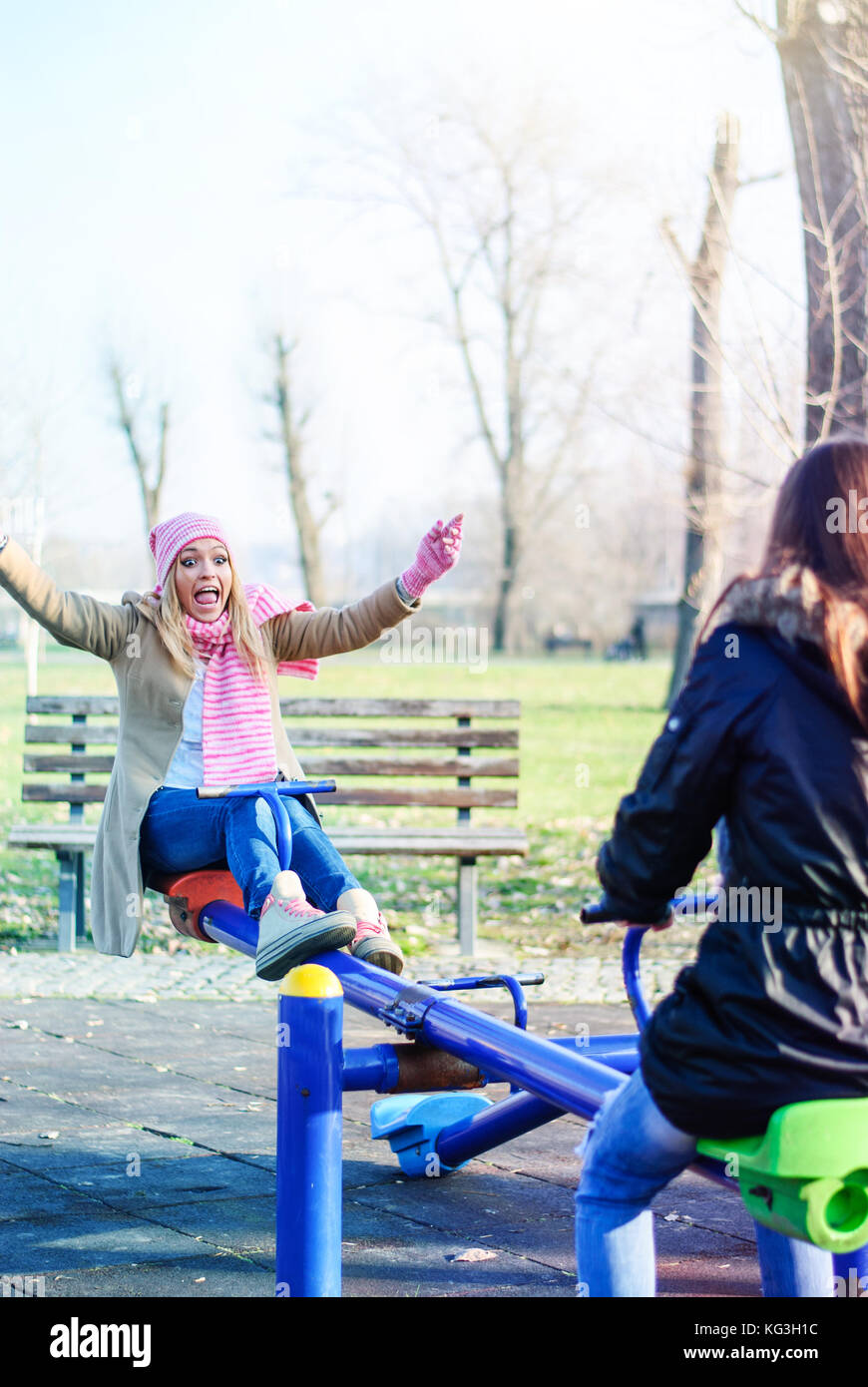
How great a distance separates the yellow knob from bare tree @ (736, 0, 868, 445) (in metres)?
5.55

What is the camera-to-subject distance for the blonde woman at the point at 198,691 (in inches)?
161

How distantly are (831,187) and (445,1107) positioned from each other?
19.7ft

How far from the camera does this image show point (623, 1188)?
7.72ft

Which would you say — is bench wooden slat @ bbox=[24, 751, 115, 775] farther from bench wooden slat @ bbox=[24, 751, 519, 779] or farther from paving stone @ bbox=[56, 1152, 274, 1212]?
paving stone @ bbox=[56, 1152, 274, 1212]

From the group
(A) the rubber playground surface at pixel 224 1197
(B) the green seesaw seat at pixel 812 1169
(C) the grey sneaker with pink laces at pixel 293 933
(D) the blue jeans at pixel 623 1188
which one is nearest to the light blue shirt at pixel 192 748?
(C) the grey sneaker with pink laces at pixel 293 933

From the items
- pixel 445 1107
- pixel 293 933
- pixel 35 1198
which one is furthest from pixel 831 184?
pixel 35 1198

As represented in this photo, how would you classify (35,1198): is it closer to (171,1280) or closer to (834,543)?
(171,1280)

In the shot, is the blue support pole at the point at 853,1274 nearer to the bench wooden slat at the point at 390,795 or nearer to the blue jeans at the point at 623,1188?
the blue jeans at the point at 623,1188

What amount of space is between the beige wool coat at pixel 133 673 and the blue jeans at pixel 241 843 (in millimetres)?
Answer: 62

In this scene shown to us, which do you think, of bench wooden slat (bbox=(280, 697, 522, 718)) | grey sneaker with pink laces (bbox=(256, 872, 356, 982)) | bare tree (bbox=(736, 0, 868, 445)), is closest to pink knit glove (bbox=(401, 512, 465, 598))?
grey sneaker with pink laces (bbox=(256, 872, 356, 982))

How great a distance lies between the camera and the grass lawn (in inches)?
299
